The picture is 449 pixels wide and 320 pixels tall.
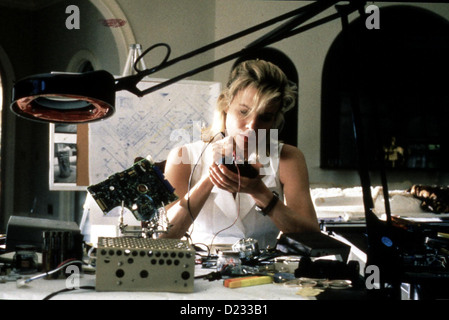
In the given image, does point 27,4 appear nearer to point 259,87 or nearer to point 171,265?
point 259,87

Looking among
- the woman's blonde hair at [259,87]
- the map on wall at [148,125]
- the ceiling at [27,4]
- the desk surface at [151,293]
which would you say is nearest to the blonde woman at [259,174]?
the woman's blonde hair at [259,87]

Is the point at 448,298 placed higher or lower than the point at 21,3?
lower

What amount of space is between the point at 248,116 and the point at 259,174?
0.25 meters

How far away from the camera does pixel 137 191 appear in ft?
3.79

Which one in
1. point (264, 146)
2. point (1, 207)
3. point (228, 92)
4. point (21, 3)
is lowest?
point (1, 207)

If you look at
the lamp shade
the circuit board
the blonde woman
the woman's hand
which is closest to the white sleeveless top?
the blonde woman

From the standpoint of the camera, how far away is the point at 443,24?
4.38 metres

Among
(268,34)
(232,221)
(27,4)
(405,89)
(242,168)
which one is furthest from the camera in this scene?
(27,4)

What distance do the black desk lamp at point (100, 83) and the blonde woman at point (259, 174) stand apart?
61 cm

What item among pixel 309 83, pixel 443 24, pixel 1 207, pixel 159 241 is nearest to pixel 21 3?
pixel 1 207

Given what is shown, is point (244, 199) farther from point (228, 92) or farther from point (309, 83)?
point (309, 83)

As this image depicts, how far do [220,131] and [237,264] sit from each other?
2.59 ft

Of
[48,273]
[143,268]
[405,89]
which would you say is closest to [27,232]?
[48,273]
